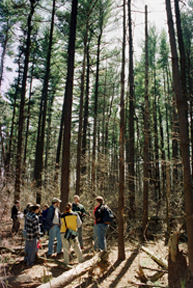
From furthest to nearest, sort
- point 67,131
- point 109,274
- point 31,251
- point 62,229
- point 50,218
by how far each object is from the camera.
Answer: point 67,131 → point 50,218 → point 31,251 → point 62,229 → point 109,274

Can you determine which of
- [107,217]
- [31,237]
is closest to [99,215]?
[107,217]

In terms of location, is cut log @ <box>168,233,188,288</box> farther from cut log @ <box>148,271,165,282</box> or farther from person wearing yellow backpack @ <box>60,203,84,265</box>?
person wearing yellow backpack @ <box>60,203,84,265</box>

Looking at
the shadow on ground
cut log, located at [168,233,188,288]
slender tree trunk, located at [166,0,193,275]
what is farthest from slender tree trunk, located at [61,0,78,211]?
cut log, located at [168,233,188,288]

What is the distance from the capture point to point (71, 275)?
5184 mm

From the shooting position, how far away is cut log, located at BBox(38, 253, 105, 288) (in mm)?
4728

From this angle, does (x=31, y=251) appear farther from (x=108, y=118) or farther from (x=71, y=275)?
(x=108, y=118)

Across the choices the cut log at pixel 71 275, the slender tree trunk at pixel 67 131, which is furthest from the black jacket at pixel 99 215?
the slender tree trunk at pixel 67 131

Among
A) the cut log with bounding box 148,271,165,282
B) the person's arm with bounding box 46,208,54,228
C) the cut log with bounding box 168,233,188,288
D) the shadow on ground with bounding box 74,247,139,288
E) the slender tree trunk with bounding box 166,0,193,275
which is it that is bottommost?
the shadow on ground with bounding box 74,247,139,288

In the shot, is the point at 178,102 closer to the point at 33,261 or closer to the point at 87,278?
the point at 87,278

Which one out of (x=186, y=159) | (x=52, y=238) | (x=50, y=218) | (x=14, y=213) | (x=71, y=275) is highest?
(x=186, y=159)

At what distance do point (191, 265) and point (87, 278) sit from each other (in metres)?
2.45

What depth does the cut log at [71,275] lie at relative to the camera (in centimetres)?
473

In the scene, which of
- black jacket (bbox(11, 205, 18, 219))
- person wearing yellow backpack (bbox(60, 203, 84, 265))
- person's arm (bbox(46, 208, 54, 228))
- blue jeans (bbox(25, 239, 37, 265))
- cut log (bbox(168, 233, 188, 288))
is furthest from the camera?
black jacket (bbox(11, 205, 18, 219))

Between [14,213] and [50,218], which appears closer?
[50,218]
